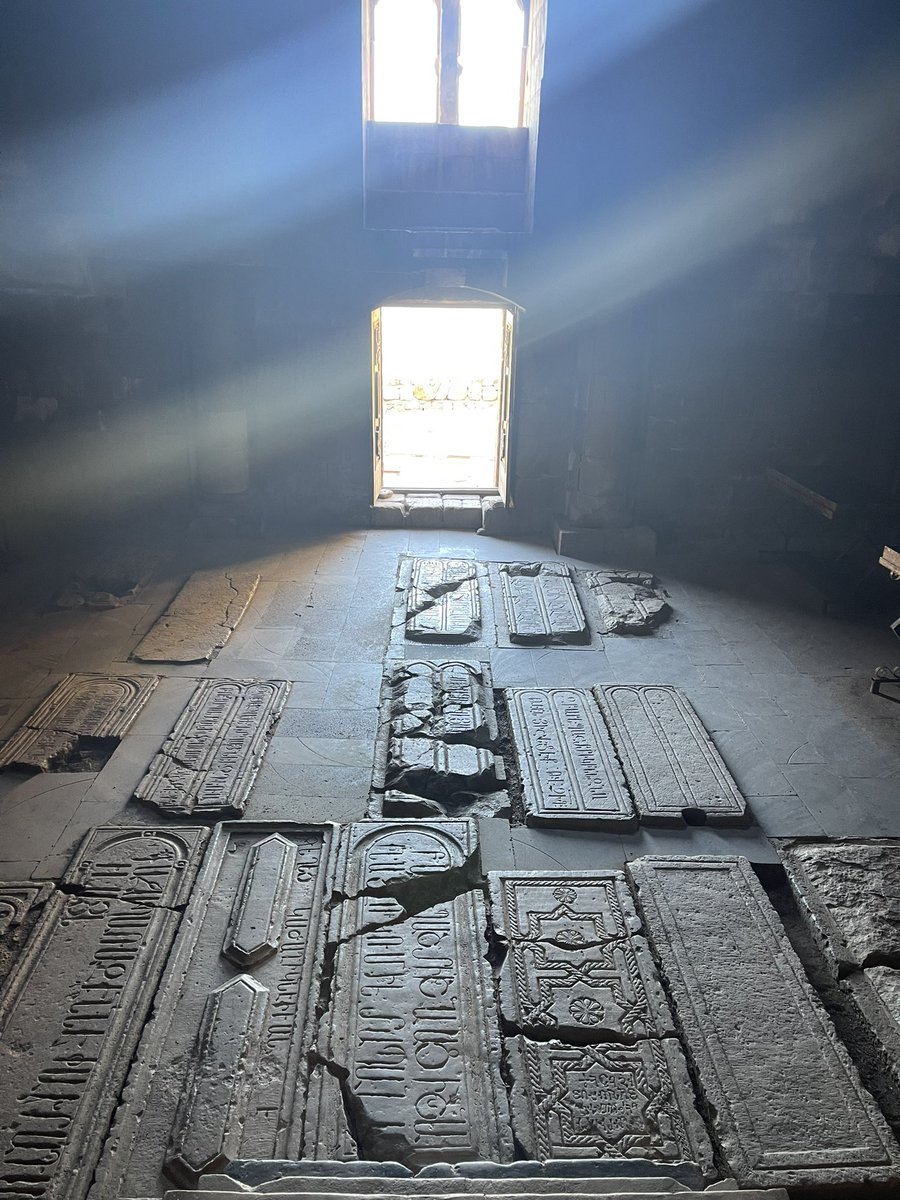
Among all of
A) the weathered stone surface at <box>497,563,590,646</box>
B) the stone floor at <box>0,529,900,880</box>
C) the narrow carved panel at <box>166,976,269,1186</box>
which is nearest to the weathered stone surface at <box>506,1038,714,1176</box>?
the narrow carved panel at <box>166,976,269,1186</box>

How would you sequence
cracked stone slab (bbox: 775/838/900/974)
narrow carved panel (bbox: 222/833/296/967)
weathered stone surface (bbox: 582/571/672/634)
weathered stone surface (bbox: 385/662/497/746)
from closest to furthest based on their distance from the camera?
narrow carved panel (bbox: 222/833/296/967) < cracked stone slab (bbox: 775/838/900/974) < weathered stone surface (bbox: 385/662/497/746) < weathered stone surface (bbox: 582/571/672/634)

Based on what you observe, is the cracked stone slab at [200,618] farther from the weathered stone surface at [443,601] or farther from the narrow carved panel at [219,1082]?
the narrow carved panel at [219,1082]

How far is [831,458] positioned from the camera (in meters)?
8.77

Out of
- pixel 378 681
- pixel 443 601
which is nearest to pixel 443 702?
pixel 378 681

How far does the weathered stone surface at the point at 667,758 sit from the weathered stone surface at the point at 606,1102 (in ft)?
4.82

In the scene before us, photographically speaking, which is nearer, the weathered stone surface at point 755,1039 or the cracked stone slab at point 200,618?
the weathered stone surface at point 755,1039

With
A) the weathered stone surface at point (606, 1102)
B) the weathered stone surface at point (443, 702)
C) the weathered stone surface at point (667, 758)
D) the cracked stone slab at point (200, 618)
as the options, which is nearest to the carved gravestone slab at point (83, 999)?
the weathered stone surface at point (606, 1102)

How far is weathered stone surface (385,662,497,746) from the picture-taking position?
4919mm

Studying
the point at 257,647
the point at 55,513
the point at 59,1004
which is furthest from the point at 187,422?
the point at 59,1004

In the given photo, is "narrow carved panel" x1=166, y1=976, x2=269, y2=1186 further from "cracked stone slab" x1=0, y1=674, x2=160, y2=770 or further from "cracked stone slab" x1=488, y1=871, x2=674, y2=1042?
"cracked stone slab" x1=0, y1=674, x2=160, y2=770

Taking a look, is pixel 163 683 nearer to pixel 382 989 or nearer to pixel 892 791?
pixel 382 989

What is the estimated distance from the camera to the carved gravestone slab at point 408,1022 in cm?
261

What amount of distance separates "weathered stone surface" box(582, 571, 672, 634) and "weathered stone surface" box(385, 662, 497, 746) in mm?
1413

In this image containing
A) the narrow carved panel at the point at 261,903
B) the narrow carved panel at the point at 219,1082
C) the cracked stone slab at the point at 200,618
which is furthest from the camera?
the cracked stone slab at the point at 200,618
